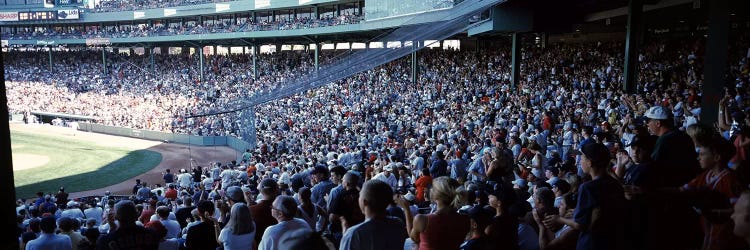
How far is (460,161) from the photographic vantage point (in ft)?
31.0

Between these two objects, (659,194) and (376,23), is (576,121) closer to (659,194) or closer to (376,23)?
(659,194)

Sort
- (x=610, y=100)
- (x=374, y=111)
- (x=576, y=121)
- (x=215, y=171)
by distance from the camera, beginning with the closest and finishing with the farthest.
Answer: (x=576, y=121)
(x=610, y=100)
(x=215, y=171)
(x=374, y=111)

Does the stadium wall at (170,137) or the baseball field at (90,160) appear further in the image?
the stadium wall at (170,137)

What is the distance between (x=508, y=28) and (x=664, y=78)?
4804mm

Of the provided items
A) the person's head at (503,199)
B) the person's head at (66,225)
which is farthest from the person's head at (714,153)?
the person's head at (66,225)

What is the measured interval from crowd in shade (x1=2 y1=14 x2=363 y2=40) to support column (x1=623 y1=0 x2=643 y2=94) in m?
18.8

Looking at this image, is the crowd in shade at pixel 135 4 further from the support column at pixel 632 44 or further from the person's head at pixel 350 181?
the person's head at pixel 350 181

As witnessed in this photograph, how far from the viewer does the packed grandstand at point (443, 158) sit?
3.65 meters

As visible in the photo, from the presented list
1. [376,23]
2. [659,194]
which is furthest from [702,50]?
[659,194]

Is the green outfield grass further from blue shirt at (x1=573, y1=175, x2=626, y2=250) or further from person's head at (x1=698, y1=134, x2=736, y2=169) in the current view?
person's head at (x1=698, y1=134, x2=736, y2=169)

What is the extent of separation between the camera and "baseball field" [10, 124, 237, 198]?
2164cm

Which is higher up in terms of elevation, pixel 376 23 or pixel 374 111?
pixel 376 23

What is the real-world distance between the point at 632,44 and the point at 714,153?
13275 mm

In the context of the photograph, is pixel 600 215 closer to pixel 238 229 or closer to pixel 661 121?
pixel 661 121
